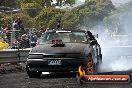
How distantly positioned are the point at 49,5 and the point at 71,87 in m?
84.6

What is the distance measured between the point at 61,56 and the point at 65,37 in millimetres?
1483

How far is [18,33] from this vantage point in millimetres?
21828

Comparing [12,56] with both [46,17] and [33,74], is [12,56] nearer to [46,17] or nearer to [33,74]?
[33,74]

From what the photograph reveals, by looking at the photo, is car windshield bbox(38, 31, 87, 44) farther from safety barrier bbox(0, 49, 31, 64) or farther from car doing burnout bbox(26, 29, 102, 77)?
safety barrier bbox(0, 49, 31, 64)

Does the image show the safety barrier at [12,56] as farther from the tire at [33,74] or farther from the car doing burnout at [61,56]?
the tire at [33,74]

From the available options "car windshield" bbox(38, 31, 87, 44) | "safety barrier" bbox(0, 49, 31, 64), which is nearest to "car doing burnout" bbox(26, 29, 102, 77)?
"car windshield" bbox(38, 31, 87, 44)

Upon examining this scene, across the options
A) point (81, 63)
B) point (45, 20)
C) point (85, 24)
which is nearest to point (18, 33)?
point (81, 63)

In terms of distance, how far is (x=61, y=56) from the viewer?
1271 cm

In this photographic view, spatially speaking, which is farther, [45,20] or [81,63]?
[45,20]

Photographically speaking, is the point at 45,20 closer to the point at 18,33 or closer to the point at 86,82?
the point at 18,33

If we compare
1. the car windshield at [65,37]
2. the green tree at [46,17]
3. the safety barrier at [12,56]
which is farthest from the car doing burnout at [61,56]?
the green tree at [46,17]

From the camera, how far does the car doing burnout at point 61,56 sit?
1258 centimetres

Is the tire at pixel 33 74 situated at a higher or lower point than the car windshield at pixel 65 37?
lower

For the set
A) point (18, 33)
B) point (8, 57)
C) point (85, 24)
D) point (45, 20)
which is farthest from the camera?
point (85, 24)
